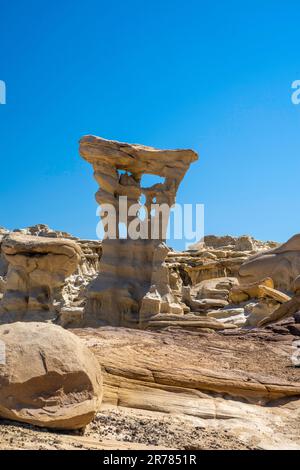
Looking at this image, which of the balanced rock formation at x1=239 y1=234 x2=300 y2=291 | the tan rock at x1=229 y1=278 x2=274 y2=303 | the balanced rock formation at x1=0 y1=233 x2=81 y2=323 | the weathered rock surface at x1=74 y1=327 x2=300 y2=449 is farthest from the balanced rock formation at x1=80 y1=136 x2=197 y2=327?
the weathered rock surface at x1=74 y1=327 x2=300 y2=449

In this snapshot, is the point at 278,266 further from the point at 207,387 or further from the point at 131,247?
the point at 207,387

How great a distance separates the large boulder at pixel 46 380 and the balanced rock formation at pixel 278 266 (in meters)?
11.1

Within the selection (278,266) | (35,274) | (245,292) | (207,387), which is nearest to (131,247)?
(35,274)

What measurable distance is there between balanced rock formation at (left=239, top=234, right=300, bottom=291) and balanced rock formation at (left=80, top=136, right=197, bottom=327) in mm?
3019

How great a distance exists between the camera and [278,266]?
15656 millimetres

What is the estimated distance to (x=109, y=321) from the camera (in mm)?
13938

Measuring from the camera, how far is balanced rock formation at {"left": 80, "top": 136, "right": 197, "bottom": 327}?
45.6 ft

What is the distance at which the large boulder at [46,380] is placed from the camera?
436cm

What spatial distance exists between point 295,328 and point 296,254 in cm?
699

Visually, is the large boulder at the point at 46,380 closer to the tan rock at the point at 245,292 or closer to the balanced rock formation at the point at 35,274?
the balanced rock formation at the point at 35,274

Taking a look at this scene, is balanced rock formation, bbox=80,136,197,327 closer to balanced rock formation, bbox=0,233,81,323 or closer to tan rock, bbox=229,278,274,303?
balanced rock formation, bbox=0,233,81,323
